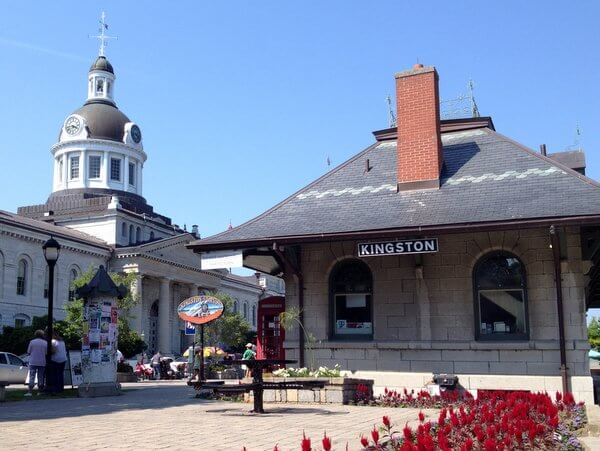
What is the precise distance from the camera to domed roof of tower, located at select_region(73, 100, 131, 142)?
68562 millimetres

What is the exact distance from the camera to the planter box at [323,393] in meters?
13.4

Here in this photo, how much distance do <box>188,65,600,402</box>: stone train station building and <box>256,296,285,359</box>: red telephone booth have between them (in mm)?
2630

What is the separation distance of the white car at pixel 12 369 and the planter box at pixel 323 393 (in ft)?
57.3

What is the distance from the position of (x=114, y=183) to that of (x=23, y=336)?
30.1 meters

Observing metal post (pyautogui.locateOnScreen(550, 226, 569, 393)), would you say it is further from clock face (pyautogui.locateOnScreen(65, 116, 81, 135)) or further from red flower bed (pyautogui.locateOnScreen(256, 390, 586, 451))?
clock face (pyautogui.locateOnScreen(65, 116, 81, 135))

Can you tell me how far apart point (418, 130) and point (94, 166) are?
186 feet

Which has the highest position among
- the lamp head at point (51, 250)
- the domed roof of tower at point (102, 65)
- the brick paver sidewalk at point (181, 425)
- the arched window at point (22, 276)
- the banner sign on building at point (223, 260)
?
the domed roof of tower at point (102, 65)

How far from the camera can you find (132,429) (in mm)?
9789

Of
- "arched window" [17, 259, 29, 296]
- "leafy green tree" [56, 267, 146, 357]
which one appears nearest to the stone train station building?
"leafy green tree" [56, 267, 146, 357]

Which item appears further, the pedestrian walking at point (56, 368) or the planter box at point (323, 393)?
the pedestrian walking at point (56, 368)

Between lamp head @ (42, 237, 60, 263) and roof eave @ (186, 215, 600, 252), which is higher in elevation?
lamp head @ (42, 237, 60, 263)

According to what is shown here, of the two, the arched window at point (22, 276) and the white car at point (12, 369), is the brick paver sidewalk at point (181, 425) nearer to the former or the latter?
the white car at point (12, 369)

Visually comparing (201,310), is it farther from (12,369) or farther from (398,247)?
(12,369)

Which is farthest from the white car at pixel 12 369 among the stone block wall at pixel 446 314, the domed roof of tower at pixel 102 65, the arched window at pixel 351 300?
the domed roof of tower at pixel 102 65
